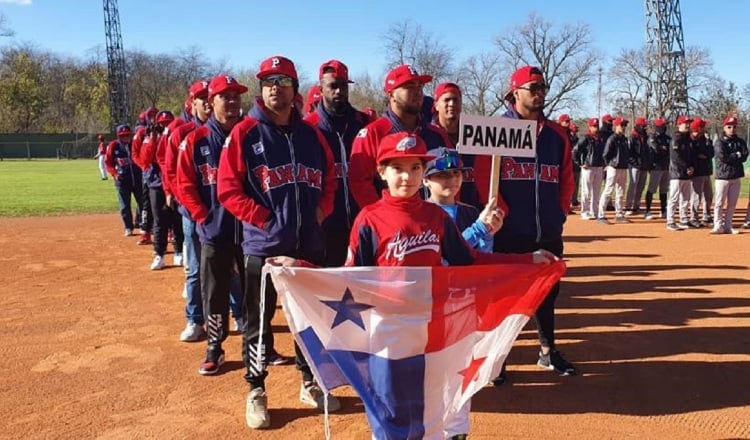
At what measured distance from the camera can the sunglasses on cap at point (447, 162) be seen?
3715 millimetres

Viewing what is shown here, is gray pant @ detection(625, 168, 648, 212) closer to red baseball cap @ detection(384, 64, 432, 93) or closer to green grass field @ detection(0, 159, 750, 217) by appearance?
green grass field @ detection(0, 159, 750, 217)

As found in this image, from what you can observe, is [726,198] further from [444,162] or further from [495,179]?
[444,162]

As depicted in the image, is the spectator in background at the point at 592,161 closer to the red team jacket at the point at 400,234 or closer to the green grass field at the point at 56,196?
the green grass field at the point at 56,196

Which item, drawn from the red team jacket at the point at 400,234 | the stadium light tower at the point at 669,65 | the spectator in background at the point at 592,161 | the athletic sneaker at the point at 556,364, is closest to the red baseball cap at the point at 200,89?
the red team jacket at the point at 400,234

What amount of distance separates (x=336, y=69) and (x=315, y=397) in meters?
2.79

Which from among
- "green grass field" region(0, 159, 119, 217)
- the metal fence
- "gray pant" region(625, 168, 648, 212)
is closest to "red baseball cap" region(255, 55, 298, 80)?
"gray pant" region(625, 168, 648, 212)

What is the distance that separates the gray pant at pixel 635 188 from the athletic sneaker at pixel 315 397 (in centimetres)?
1312

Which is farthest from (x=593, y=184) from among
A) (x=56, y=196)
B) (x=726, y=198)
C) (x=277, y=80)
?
(x=56, y=196)

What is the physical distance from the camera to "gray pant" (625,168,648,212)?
50.5ft

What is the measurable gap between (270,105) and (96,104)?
88125mm

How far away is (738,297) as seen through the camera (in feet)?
24.2

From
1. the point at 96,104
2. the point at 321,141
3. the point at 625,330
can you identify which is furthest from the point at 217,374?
the point at 96,104

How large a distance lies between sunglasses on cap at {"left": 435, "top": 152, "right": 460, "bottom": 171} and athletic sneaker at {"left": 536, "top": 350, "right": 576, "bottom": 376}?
222 cm

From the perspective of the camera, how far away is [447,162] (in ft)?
12.2
